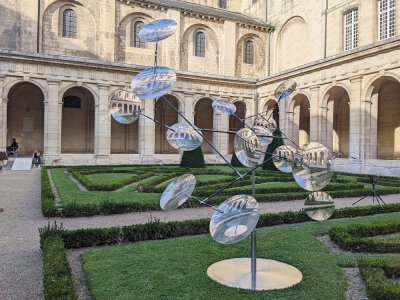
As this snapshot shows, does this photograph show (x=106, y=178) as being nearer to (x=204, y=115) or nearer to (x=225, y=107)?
(x=225, y=107)

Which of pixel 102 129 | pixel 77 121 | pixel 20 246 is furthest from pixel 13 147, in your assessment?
pixel 20 246

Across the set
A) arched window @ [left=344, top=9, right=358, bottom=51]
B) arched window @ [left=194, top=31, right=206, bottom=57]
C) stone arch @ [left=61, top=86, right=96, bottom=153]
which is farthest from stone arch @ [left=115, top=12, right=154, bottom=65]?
arched window @ [left=344, top=9, right=358, bottom=51]

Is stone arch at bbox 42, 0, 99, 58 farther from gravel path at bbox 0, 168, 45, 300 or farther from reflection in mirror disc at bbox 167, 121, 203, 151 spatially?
reflection in mirror disc at bbox 167, 121, 203, 151

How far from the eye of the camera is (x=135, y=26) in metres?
27.2

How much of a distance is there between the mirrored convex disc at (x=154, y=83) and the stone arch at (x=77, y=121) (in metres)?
23.1

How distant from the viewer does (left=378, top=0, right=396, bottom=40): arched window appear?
2112 centimetres

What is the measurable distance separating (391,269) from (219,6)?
106ft

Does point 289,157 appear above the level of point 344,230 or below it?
above

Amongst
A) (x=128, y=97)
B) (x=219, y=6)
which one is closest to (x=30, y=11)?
(x=219, y=6)

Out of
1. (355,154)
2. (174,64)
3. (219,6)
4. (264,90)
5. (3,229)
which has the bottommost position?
(3,229)

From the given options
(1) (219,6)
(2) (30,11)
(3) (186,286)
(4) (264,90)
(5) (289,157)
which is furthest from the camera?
(1) (219,6)

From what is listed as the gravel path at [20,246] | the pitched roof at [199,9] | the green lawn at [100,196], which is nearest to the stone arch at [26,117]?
the pitched roof at [199,9]

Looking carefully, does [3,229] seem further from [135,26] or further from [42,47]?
[135,26]

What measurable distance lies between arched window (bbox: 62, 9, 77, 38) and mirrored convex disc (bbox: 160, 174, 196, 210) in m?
23.9
